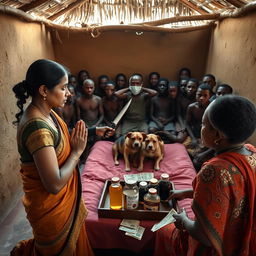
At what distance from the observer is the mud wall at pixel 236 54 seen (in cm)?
304

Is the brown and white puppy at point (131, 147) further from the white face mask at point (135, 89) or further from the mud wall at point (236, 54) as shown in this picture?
the white face mask at point (135, 89)

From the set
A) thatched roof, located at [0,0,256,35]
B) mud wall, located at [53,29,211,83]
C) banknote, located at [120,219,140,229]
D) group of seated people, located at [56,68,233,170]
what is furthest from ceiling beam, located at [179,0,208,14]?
banknote, located at [120,219,140,229]

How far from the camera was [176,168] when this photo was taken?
2.80m

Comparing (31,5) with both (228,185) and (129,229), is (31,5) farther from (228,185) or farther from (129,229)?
(228,185)

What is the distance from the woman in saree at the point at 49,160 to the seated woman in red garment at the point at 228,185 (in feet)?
2.60

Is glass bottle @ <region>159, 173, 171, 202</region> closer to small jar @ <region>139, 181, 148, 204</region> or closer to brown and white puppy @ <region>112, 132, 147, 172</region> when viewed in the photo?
small jar @ <region>139, 181, 148, 204</region>

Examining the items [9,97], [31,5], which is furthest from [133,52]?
[9,97]

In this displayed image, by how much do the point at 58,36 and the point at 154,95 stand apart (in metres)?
2.25

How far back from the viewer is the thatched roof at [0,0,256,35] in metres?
3.93

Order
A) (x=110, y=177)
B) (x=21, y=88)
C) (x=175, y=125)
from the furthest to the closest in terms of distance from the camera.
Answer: (x=175, y=125)
(x=110, y=177)
(x=21, y=88)

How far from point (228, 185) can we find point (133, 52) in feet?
14.3

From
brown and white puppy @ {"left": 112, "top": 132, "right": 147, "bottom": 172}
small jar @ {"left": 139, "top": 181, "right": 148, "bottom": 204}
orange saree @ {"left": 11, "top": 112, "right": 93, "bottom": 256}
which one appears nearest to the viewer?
orange saree @ {"left": 11, "top": 112, "right": 93, "bottom": 256}

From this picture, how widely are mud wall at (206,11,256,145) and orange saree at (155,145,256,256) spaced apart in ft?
6.04

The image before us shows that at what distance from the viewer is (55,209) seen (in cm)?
155
